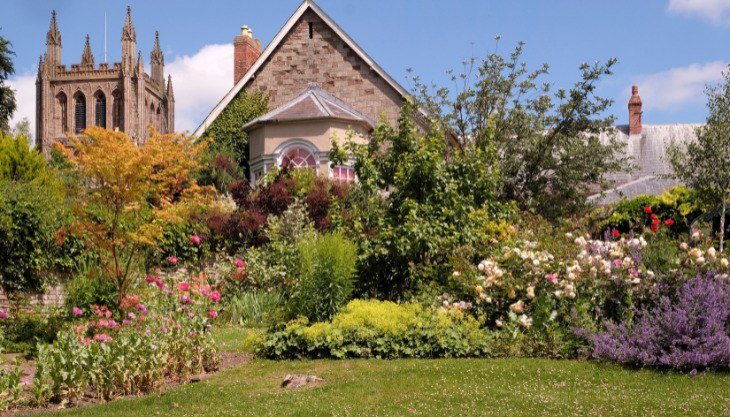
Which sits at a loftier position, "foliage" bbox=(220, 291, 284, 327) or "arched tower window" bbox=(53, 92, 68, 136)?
"arched tower window" bbox=(53, 92, 68, 136)

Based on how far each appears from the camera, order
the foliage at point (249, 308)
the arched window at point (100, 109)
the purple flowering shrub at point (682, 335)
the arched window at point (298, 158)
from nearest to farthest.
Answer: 1. the purple flowering shrub at point (682, 335)
2. the foliage at point (249, 308)
3. the arched window at point (298, 158)
4. the arched window at point (100, 109)

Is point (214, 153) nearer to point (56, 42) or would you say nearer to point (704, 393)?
point (704, 393)

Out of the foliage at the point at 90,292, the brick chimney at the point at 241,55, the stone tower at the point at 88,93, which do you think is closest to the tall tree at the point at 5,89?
the brick chimney at the point at 241,55

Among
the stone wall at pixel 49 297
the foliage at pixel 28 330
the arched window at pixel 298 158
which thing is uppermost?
the arched window at pixel 298 158

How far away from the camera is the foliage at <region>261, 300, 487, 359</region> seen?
8445 mm

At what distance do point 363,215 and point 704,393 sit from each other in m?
6.43

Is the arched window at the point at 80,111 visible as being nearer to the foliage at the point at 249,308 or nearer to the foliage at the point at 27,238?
the foliage at the point at 27,238

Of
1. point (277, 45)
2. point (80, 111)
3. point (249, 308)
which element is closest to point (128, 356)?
point (249, 308)

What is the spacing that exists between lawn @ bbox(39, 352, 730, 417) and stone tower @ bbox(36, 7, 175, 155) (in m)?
61.4

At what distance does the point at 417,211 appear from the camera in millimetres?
10875

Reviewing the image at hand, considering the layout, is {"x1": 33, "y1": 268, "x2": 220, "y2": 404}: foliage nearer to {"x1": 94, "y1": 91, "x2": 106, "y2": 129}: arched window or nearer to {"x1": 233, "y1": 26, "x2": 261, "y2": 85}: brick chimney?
{"x1": 233, "y1": 26, "x2": 261, "y2": 85}: brick chimney

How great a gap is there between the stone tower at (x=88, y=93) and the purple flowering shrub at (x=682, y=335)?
2441 inches

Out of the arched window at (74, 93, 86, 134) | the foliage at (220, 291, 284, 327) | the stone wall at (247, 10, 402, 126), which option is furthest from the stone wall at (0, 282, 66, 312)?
the arched window at (74, 93, 86, 134)

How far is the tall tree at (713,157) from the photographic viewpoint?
16.9 meters
